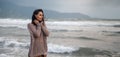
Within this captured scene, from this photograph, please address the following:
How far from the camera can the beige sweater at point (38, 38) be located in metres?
3.19

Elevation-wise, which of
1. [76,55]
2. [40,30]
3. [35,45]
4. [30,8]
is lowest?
[76,55]

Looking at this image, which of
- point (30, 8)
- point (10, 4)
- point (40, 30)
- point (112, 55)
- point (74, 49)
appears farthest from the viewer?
point (10, 4)

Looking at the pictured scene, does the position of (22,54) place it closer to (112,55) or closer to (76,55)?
(76,55)

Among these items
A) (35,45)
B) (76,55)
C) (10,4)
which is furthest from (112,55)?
(10,4)

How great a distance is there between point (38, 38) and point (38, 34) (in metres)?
0.10

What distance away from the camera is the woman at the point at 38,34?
3.20m

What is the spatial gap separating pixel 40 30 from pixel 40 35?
3.6 inches

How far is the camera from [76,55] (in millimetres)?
8930

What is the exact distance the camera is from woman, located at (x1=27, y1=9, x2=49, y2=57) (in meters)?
3.20

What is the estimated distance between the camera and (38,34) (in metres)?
3.17

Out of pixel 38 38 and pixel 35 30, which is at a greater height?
pixel 35 30

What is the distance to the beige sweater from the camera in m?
3.19

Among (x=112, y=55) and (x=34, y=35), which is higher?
(x=34, y=35)

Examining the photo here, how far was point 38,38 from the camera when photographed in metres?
3.25
